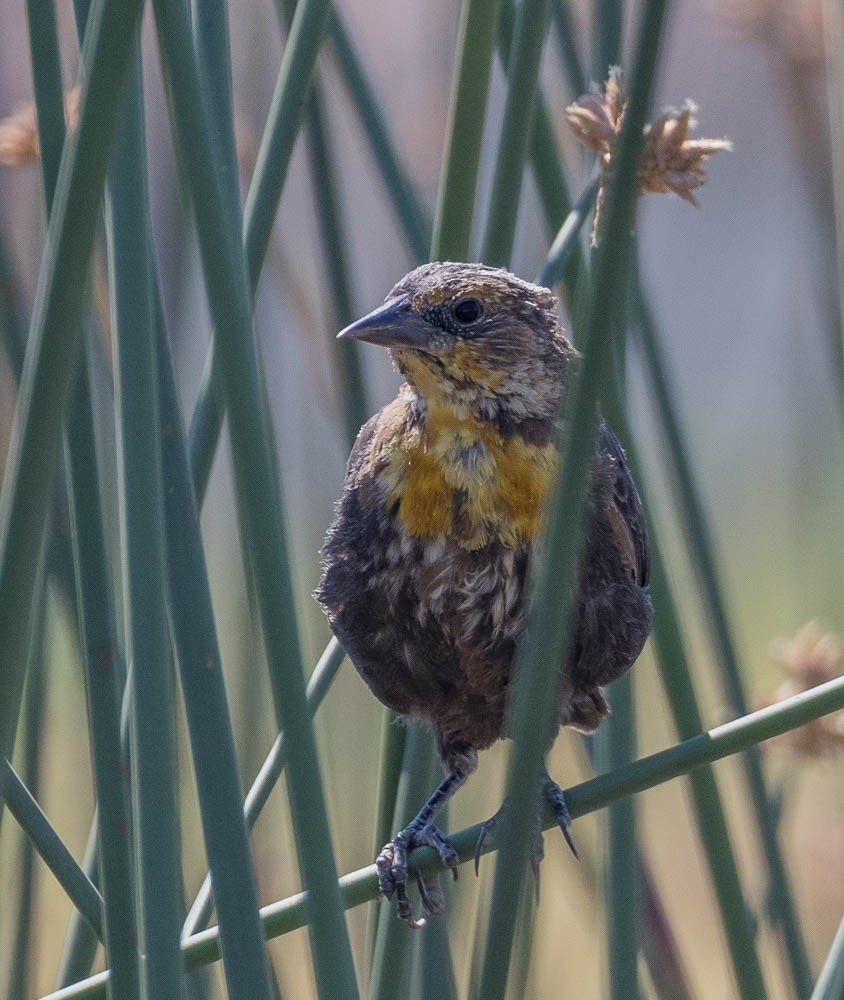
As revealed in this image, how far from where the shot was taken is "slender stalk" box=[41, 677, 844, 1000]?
1.26 m

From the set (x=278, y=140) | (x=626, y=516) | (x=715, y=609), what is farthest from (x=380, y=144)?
(x=715, y=609)

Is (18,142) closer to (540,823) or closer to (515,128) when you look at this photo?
(515,128)

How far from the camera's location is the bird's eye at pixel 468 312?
1.87 meters

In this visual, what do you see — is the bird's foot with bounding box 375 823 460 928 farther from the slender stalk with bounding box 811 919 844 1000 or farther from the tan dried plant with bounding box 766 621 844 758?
the tan dried plant with bounding box 766 621 844 758

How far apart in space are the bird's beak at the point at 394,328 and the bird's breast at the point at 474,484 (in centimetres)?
10

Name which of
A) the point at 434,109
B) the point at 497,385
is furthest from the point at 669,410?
the point at 434,109

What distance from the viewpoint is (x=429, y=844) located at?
1699 mm

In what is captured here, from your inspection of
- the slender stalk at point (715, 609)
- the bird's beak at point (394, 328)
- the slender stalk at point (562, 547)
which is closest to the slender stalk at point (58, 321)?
the slender stalk at point (562, 547)

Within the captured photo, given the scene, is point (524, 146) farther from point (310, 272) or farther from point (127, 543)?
point (310, 272)

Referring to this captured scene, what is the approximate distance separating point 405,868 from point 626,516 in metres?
0.61

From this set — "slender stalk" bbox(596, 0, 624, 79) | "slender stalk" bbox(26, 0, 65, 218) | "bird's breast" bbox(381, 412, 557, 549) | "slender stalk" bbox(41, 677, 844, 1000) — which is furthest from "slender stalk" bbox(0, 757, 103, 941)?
"slender stalk" bbox(596, 0, 624, 79)

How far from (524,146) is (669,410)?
0.45m

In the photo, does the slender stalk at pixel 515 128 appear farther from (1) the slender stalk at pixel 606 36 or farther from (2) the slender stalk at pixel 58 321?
(2) the slender stalk at pixel 58 321

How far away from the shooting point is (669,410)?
1814mm
